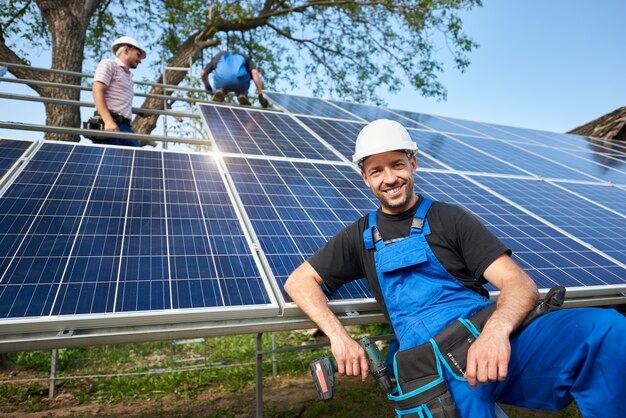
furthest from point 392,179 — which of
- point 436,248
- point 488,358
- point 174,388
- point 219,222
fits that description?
point 174,388

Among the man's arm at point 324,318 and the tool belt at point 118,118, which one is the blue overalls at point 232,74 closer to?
the tool belt at point 118,118

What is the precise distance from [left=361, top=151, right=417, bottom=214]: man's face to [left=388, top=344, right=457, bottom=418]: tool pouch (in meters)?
0.91

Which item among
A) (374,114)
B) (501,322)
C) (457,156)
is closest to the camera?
(501,322)

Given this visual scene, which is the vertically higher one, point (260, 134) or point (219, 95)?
point (219, 95)

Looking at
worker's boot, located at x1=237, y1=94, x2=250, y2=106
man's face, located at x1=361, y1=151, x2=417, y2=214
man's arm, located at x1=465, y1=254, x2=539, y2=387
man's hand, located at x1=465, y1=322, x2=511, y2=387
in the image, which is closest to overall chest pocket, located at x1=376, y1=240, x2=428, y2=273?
man's face, located at x1=361, y1=151, x2=417, y2=214

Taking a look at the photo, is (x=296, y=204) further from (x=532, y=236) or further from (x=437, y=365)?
(x=532, y=236)

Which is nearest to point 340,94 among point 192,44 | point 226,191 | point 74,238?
point 192,44

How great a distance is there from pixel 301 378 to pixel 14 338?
5.30 meters

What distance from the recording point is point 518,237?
12.6 ft

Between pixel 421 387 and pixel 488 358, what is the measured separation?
0.37 m

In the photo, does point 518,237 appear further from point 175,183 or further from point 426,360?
point 175,183

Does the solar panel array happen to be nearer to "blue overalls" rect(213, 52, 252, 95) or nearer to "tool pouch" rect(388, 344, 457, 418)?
"tool pouch" rect(388, 344, 457, 418)

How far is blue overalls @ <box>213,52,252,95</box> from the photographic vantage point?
27.2 feet

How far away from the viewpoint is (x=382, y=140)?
2.84 metres
